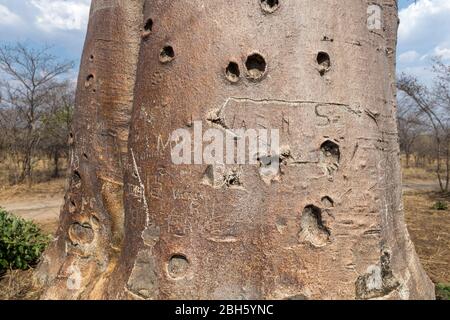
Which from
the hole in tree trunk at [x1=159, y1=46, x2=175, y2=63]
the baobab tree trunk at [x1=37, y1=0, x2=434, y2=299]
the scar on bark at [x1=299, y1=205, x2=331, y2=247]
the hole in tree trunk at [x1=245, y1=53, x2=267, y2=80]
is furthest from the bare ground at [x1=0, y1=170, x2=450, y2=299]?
the hole in tree trunk at [x1=245, y1=53, x2=267, y2=80]

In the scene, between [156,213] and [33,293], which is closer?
[156,213]

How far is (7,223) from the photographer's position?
13.4ft

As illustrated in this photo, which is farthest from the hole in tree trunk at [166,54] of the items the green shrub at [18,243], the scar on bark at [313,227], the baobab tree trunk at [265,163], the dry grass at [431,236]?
the dry grass at [431,236]

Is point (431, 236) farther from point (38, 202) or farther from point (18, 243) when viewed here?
point (38, 202)

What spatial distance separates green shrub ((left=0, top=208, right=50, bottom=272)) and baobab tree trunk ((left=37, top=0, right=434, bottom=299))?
6.22ft

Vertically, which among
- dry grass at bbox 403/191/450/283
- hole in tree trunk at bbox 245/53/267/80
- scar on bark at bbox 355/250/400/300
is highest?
hole in tree trunk at bbox 245/53/267/80

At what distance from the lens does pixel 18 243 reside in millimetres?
3852

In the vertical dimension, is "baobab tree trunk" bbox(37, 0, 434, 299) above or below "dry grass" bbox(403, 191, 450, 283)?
above

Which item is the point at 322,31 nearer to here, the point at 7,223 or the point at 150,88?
the point at 150,88

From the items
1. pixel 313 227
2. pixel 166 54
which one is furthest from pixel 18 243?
pixel 313 227

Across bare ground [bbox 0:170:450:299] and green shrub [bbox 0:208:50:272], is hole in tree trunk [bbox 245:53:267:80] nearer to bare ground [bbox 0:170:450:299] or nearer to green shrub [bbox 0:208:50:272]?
bare ground [bbox 0:170:450:299]

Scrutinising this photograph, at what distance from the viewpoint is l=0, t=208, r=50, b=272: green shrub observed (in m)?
3.78

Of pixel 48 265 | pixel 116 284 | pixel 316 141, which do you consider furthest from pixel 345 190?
pixel 48 265
